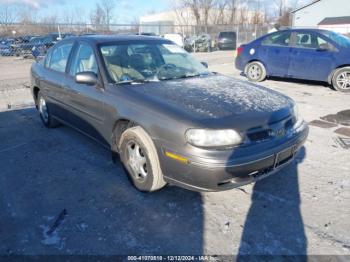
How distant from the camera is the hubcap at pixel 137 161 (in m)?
3.14

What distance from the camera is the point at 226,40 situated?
26656 millimetres

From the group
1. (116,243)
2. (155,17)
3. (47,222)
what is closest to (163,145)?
(116,243)

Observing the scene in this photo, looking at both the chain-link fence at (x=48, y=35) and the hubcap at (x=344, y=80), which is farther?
the chain-link fence at (x=48, y=35)

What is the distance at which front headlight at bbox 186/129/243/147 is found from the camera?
2.56 meters

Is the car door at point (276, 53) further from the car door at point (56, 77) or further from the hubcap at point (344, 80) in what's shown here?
the car door at point (56, 77)

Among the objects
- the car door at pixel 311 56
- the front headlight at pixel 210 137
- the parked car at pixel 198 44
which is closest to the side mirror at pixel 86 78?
the front headlight at pixel 210 137

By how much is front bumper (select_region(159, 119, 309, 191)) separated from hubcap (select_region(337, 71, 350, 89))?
599 centimetres

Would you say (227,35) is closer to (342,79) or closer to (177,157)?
(342,79)

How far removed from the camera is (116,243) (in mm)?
2490

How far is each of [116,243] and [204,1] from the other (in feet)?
153

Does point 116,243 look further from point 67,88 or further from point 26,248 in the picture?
point 67,88

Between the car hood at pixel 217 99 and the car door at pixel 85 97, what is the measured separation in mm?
604

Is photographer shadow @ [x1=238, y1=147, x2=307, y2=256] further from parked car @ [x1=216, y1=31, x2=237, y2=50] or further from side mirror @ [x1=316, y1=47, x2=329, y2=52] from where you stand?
parked car @ [x1=216, y1=31, x2=237, y2=50]

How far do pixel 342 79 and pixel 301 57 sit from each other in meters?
1.20
